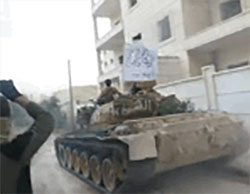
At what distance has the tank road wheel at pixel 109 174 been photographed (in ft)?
12.2

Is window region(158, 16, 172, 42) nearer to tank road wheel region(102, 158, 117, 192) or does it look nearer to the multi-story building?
the multi-story building

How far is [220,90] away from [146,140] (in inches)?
122

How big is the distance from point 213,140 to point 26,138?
3111 mm

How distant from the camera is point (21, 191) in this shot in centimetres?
83

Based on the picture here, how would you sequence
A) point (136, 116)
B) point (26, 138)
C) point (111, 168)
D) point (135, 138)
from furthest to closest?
point (136, 116), point (111, 168), point (135, 138), point (26, 138)

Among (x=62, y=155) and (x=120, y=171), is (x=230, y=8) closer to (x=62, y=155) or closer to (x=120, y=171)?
(x=62, y=155)

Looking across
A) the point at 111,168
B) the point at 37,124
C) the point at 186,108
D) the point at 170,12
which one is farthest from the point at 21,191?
the point at 170,12

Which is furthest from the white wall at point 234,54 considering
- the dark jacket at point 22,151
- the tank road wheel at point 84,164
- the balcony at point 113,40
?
the dark jacket at point 22,151

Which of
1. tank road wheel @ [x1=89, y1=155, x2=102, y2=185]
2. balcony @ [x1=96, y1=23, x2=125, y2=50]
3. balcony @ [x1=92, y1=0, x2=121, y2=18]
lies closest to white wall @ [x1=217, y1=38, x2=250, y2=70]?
balcony @ [x1=96, y1=23, x2=125, y2=50]

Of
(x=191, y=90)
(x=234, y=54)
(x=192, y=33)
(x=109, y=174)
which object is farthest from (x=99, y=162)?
(x=192, y=33)

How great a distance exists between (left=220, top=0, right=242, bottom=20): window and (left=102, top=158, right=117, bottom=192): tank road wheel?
18.0 feet

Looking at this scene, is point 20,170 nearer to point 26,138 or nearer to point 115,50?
point 26,138

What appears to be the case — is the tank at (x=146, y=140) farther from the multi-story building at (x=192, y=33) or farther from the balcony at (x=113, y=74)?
the balcony at (x=113, y=74)

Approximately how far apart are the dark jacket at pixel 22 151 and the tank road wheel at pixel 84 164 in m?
3.84
